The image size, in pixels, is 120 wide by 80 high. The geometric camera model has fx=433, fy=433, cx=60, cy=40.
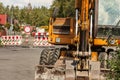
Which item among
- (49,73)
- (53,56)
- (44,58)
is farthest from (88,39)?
(44,58)

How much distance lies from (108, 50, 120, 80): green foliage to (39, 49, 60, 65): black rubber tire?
5651 millimetres

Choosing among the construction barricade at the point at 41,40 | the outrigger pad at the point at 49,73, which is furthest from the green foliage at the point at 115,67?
the construction barricade at the point at 41,40

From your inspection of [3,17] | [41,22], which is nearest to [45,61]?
[3,17]

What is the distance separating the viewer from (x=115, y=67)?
708 cm

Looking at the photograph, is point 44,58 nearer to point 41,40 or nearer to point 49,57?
point 49,57

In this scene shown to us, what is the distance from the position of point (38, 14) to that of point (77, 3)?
128146 mm

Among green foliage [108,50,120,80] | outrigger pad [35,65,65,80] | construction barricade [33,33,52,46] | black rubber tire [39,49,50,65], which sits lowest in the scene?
construction barricade [33,33,52,46]

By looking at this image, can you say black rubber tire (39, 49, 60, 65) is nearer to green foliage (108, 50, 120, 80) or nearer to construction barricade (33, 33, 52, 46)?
green foliage (108, 50, 120, 80)

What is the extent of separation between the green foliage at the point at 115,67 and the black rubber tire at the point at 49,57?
5.65 m

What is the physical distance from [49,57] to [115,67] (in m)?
6.29

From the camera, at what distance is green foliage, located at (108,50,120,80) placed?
7095 mm

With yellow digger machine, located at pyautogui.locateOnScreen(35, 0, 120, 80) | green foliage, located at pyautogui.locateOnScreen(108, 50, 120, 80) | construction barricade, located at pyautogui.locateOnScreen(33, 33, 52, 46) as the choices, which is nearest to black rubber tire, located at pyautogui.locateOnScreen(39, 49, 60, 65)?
yellow digger machine, located at pyautogui.locateOnScreen(35, 0, 120, 80)

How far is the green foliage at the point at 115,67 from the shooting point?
23.3 feet

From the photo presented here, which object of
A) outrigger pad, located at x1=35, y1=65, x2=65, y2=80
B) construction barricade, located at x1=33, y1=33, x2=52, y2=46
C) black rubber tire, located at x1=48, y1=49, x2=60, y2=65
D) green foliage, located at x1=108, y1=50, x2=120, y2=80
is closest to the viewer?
green foliage, located at x1=108, y1=50, x2=120, y2=80
